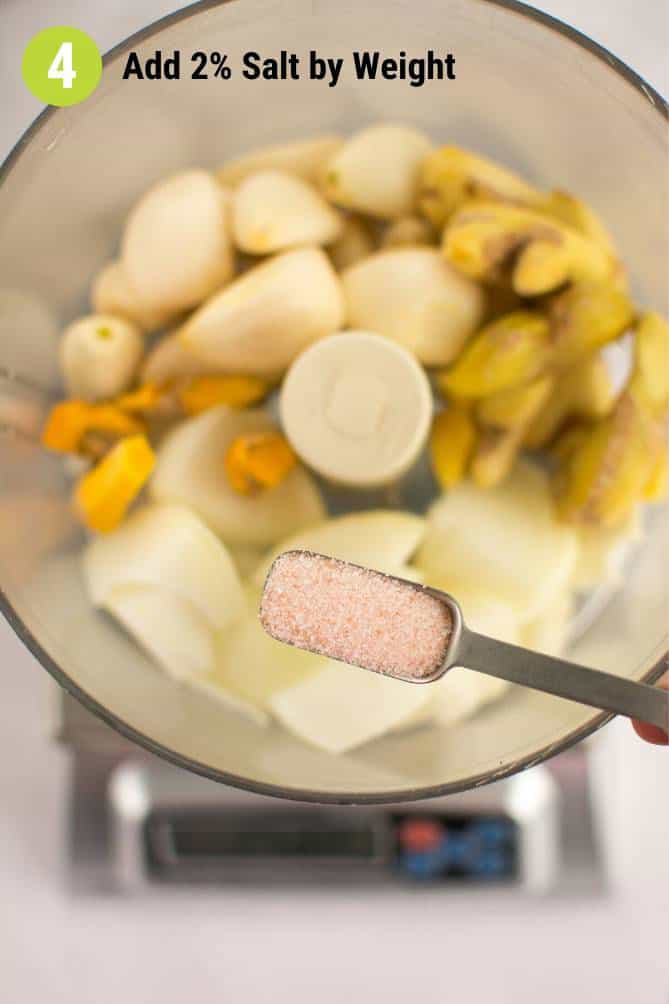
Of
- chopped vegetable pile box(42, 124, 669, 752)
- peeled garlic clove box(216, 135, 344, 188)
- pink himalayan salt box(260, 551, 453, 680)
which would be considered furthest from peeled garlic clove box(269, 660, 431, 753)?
peeled garlic clove box(216, 135, 344, 188)

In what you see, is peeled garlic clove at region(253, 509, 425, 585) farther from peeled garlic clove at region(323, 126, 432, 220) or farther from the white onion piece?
peeled garlic clove at region(323, 126, 432, 220)

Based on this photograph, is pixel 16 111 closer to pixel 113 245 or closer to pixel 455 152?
pixel 113 245

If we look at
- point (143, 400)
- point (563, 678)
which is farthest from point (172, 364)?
point (563, 678)

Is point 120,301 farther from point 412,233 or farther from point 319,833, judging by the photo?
point 319,833

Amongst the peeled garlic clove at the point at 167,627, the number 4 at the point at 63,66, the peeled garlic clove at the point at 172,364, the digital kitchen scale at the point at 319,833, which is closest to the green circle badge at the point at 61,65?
the number 4 at the point at 63,66

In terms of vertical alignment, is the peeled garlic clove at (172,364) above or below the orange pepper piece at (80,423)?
above

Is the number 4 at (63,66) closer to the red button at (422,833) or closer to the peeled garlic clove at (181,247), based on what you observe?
the peeled garlic clove at (181,247)
